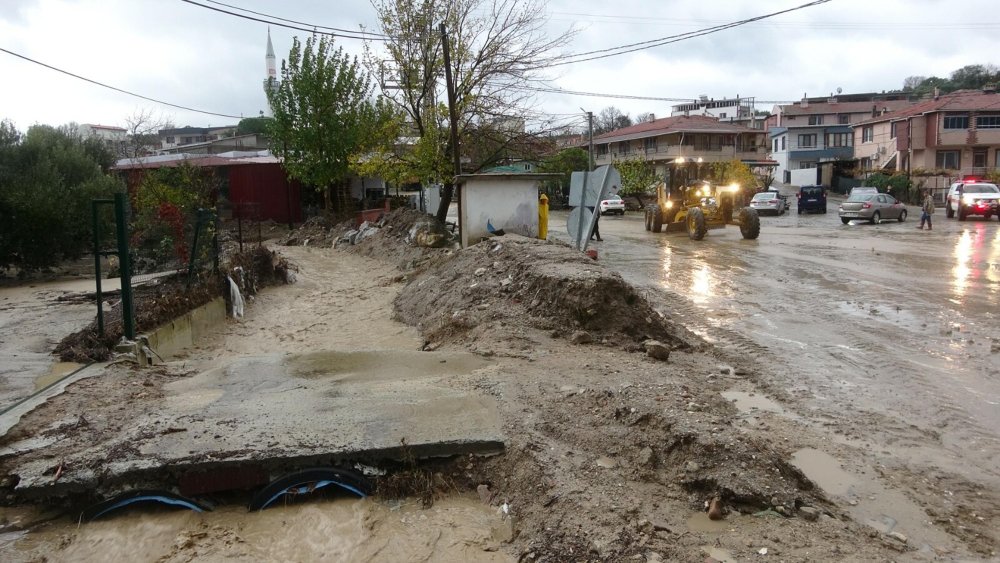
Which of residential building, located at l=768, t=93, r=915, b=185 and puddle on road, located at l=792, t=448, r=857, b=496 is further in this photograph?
residential building, located at l=768, t=93, r=915, b=185

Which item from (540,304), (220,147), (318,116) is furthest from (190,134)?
(540,304)

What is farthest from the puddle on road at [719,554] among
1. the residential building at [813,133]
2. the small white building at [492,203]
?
the residential building at [813,133]

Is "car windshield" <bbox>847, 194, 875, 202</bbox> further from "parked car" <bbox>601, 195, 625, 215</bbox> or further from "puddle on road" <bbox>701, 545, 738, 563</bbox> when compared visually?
"puddle on road" <bbox>701, 545, 738, 563</bbox>

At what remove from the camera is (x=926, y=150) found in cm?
5097

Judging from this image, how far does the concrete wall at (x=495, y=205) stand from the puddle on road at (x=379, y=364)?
10.8 meters

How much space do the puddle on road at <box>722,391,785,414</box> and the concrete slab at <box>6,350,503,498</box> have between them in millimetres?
2528

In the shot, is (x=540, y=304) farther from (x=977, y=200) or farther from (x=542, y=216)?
(x=977, y=200)

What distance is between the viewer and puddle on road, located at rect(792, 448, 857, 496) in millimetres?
4621

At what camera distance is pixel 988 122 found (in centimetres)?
4941

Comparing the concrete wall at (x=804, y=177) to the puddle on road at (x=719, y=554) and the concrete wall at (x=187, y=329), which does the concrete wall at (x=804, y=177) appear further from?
the puddle on road at (x=719, y=554)

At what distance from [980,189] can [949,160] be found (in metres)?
22.3

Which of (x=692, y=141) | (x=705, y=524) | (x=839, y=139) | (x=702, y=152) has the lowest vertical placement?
(x=705, y=524)

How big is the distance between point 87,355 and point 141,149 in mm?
31418

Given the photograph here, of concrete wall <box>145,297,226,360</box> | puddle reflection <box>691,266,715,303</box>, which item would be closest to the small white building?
puddle reflection <box>691,266,715,303</box>
